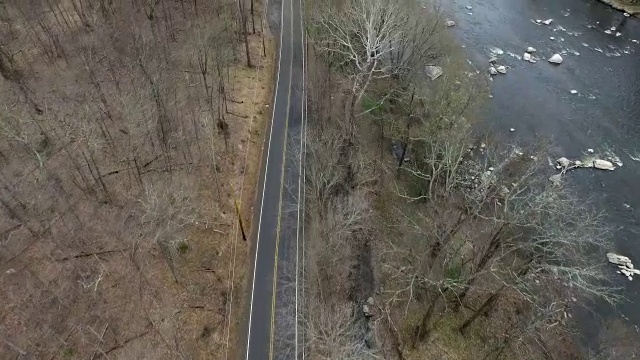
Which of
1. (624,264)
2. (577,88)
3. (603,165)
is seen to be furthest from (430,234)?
(577,88)

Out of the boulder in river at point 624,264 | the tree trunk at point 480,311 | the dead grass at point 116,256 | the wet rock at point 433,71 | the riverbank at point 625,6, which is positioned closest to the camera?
the dead grass at point 116,256

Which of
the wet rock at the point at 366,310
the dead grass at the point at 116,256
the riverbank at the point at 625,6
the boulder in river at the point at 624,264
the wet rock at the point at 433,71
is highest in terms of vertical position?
the riverbank at the point at 625,6

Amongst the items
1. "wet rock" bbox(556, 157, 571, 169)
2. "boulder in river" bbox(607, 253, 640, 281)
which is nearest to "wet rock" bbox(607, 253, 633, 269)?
"boulder in river" bbox(607, 253, 640, 281)

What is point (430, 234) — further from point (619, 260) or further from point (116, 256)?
point (116, 256)

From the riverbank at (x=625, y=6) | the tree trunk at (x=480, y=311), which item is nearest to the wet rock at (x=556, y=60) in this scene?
the riverbank at (x=625, y=6)

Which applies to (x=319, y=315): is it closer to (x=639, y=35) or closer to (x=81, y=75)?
(x=81, y=75)

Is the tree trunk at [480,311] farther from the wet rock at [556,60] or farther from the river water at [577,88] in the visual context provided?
the wet rock at [556,60]

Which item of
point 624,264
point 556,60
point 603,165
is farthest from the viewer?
point 556,60
